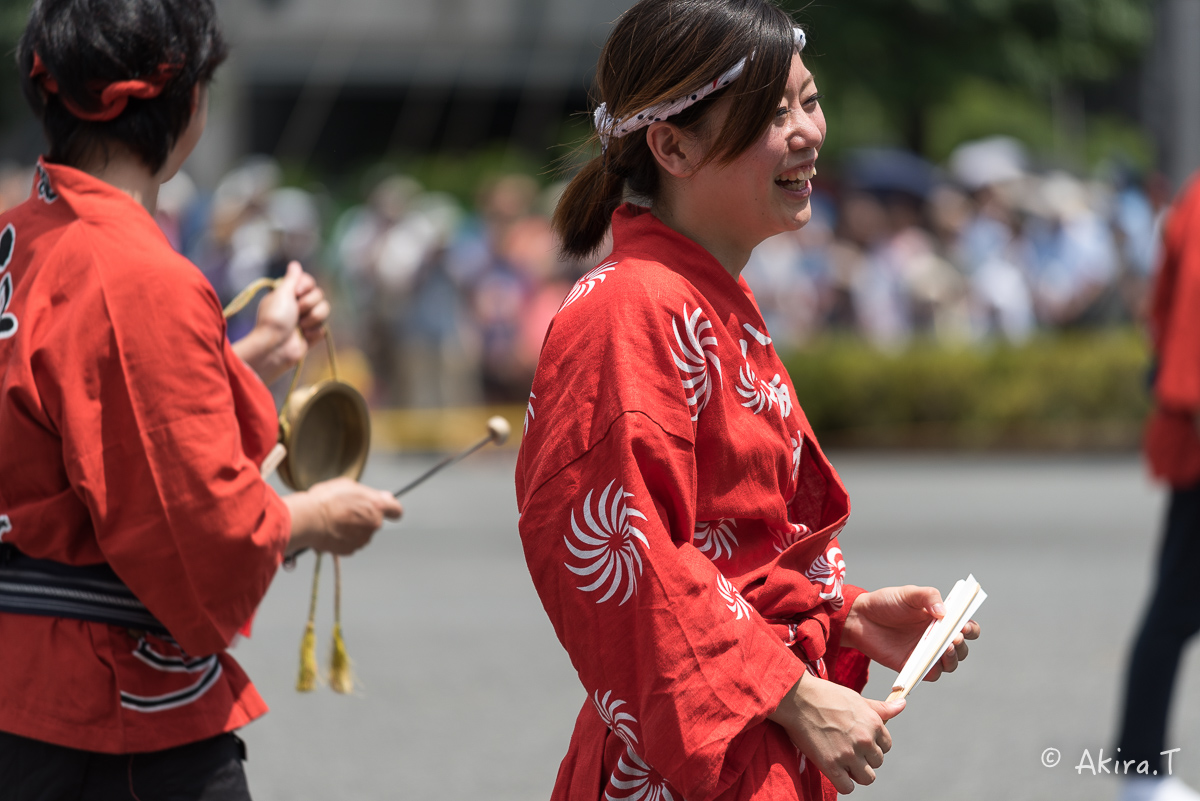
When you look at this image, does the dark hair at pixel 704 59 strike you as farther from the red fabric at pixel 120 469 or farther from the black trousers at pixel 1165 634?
the black trousers at pixel 1165 634

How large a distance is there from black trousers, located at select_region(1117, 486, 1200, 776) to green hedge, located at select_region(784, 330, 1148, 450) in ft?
27.1

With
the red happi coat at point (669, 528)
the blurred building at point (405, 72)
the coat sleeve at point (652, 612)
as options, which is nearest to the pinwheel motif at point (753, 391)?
the red happi coat at point (669, 528)

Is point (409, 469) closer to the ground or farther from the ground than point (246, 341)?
closer to the ground

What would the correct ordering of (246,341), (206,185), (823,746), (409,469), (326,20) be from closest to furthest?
1. (823,746)
2. (246,341)
3. (409,469)
4. (206,185)
5. (326,20)

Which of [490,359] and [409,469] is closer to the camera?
[409,469]

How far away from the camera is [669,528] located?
1770mm

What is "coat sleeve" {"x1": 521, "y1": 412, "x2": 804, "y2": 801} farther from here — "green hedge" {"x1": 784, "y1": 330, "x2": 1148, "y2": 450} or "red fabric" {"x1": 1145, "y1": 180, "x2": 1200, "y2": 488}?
"green hedge" {"x1": 784, "y1": 330, "x2": 1148, "y2": 450}

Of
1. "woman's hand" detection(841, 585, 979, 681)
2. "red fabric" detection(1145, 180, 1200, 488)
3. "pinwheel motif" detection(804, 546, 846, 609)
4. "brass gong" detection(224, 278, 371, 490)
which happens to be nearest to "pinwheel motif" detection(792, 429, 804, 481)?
"pinwheel motif" detection(804, 546, 846, 609)

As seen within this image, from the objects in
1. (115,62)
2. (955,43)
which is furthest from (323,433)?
(955,43)

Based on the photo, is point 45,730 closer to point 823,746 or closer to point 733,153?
point 823,746

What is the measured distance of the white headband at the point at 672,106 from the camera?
189 centimetres

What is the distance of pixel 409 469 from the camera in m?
11.9

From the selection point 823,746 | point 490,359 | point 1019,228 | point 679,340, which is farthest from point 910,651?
point 1019,228

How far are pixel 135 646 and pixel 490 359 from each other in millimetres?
11263
